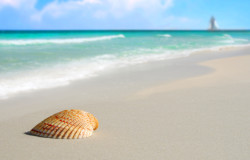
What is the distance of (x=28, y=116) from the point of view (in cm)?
450

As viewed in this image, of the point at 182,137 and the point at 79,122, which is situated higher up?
the point at 79,122

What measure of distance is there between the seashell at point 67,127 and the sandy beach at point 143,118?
9 cm

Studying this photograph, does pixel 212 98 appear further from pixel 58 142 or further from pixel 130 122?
pixel 58 142

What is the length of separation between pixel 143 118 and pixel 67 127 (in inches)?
50.3

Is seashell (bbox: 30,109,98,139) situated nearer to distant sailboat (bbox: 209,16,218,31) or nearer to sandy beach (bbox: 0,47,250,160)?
sandy beach (bbox: 0,47,250,160)

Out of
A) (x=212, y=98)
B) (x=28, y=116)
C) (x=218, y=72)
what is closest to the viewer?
(x=28, y=116)

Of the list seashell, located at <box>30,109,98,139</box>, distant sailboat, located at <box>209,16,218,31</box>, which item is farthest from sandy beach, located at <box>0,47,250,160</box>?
distant sailboat, located at <box>209,16,218,31</box>

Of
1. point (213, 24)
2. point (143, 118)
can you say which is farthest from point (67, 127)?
point (213, 24)

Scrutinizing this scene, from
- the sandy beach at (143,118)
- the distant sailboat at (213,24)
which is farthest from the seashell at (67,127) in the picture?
the distant sailboat at (213,24)

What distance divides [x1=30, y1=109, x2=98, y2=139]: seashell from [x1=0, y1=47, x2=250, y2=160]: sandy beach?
3.4 inches

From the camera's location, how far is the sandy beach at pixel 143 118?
3096 mm

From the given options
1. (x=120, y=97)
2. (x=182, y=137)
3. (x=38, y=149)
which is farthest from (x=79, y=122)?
Result: (x=120, y=97)

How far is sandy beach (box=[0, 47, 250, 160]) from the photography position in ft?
10.2

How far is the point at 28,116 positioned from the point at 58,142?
143 cm
